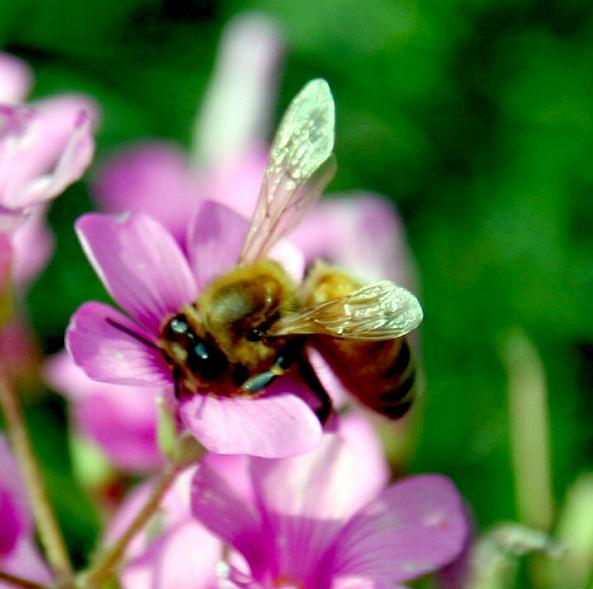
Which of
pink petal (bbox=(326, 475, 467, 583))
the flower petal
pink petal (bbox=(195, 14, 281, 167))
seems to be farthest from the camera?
pink petal (bbox=(195, 14, 281, 167))

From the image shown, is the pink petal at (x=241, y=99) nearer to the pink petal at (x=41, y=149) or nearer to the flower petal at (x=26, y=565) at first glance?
the pink petal at (x=41, y=149)

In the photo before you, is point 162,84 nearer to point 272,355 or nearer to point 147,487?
point 147,487

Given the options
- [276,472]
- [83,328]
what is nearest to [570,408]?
[276,472]

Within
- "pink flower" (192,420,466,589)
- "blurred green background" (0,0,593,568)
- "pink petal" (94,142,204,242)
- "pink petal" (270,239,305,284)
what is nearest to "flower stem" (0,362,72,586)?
"pink flower" (192,420,466,589)

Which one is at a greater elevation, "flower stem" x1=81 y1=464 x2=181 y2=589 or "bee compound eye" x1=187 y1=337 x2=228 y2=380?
"bee compound eye" x1=187 y1=337 x2=228 y2=380

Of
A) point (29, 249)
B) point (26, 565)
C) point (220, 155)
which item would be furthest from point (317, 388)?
point (220, 155)

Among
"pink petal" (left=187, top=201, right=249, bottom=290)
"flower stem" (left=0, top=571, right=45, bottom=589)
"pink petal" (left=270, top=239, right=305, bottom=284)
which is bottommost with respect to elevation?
"flower stem" (left=0, top=571, right=45, bottom=589)

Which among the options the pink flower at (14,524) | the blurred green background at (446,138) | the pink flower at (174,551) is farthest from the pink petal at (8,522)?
the blurred green background at (446,138)

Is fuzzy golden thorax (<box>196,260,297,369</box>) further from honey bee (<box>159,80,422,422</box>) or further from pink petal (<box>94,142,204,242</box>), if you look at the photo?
pink petal (<box>94,142,204,242</box>)
